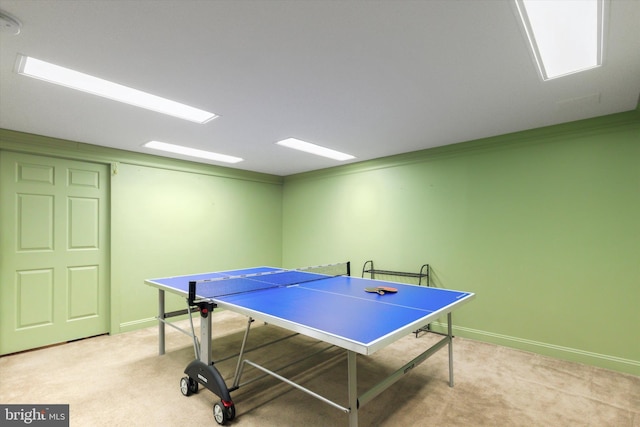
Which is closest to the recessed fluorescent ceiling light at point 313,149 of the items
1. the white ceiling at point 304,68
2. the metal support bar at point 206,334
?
the white ceiling at point 304,68

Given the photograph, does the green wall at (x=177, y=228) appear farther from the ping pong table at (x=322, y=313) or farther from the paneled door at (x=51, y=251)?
the ping pong table at (x=322, y=313)

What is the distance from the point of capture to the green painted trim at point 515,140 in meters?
3.11

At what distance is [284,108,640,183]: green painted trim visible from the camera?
10.2 feet

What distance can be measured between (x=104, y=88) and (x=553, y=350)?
515 cm

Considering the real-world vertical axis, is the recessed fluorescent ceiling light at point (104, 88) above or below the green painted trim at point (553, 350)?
above

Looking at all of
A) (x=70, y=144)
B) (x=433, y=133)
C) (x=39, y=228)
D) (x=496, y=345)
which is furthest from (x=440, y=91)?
(x=39, y=228)

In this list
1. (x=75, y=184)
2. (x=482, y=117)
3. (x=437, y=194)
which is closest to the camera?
(x=482, y=117)

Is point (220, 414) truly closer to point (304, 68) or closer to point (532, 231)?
point (304, 68)

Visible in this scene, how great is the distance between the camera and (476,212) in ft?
13.1

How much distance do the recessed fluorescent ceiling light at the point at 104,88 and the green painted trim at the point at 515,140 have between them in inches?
110

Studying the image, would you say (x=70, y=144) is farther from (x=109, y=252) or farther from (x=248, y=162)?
(x=248, y=162)

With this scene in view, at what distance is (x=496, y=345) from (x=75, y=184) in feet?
18.9

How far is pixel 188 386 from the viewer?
2570 mm

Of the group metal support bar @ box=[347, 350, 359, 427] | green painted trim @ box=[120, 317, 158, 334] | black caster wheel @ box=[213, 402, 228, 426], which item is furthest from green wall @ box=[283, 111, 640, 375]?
green painted trim @ box=[120, 317, 158, 334]
